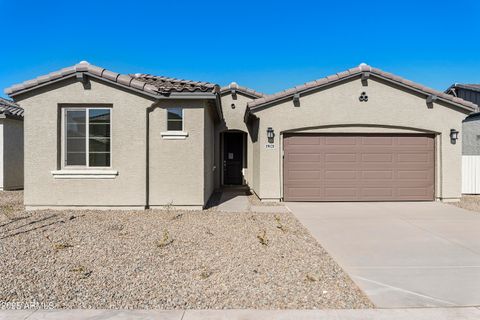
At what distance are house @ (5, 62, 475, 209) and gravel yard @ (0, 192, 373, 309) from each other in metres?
1.65

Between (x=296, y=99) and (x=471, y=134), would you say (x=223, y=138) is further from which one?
(x=471, y=134)

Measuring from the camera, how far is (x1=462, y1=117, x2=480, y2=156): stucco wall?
62.6 feet

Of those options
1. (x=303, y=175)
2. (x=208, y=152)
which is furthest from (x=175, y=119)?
(x=303, y=175)

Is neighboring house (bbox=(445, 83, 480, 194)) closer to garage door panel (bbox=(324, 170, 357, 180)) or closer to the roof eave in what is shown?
garage door panel (bbox=(324, 170, 357, 180))

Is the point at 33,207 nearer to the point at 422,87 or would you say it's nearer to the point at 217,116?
the point at 217,116

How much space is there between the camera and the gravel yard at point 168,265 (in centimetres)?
428

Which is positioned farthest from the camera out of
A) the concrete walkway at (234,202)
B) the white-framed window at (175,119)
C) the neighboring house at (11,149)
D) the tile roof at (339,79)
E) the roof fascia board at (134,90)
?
the neighboring house at (11,149)

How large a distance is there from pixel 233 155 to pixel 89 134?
28.4 ft

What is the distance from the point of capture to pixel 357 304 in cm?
417

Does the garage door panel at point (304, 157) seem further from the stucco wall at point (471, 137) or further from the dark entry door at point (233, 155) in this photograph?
the stucco wall at point (471, 137)

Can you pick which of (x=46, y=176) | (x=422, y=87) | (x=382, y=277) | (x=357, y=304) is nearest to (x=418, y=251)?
(x=382, y=277)

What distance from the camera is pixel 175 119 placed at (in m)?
10.4

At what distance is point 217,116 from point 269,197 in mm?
4155

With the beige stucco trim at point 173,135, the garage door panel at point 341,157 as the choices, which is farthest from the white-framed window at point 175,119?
the garage door panel at point 341,157
